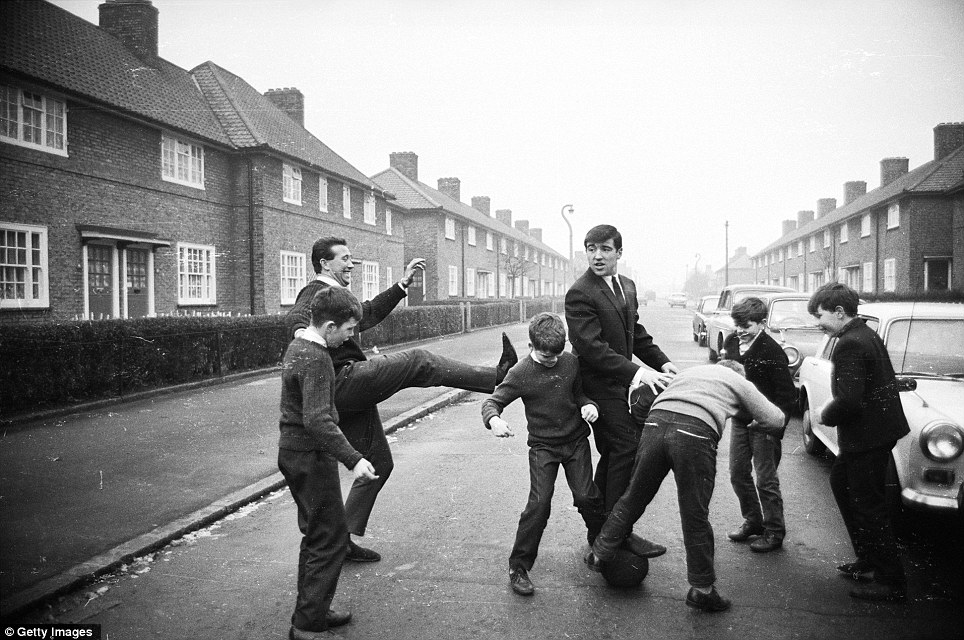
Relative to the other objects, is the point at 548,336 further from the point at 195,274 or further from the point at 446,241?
the point at 446,241

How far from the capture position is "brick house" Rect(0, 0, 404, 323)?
1443 centimetres

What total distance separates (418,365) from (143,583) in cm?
213

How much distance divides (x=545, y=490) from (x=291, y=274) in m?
21.5

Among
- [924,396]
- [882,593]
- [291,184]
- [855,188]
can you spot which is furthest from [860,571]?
[855,188]

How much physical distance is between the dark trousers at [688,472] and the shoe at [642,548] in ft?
0.97

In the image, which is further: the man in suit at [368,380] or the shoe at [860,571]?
the man in suit at [368,380]

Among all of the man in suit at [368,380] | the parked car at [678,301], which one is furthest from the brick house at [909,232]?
the parked car at [678,301]

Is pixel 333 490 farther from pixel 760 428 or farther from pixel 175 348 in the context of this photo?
pixel 175 348

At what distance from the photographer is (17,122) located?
14117 millimetres

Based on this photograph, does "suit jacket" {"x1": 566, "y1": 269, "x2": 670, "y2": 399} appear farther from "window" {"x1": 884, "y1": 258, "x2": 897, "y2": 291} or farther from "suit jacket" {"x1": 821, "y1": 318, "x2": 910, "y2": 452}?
"window" {"x1": 884, "y1": 258, "x2": 897, "y2": 291}

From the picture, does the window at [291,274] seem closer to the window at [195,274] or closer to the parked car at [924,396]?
the window at [195,274]

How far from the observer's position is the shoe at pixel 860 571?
3625 mm

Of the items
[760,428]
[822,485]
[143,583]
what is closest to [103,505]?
[143,583]

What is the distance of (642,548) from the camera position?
12.0 feet
